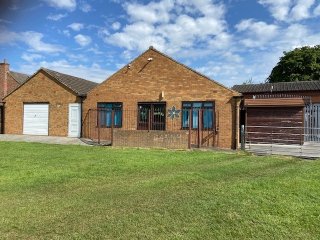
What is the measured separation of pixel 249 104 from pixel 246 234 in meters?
16.7

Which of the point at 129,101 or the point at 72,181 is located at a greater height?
the point at 129,101

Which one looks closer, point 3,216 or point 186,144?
point 3,216

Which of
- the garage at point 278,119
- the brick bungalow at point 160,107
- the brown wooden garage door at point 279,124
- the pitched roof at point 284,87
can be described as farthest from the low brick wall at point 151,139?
the pitched roof at point 284,87

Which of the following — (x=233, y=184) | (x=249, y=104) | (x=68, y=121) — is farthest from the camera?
(x=68, y=121)

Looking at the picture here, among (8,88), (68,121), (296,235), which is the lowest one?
(296,235)

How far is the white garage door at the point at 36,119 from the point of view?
80.7ft

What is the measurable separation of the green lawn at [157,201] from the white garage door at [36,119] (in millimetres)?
13524

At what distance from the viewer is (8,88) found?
3722 centimetres

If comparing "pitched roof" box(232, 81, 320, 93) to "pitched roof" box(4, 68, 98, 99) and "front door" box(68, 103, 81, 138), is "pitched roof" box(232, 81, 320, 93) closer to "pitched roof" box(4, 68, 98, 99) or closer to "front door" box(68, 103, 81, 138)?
"pitched roof" box(4, 68, 98, 99)

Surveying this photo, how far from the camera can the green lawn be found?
521 centimetres

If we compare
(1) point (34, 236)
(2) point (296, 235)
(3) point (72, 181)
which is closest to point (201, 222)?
(2) point (296, 235)

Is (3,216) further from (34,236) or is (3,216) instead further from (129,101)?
(129,101)

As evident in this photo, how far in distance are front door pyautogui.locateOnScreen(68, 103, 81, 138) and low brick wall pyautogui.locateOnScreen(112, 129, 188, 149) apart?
590 cm

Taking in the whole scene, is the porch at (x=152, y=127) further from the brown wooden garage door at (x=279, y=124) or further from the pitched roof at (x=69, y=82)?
the brown wooden garage door at (x=279, y=124)
